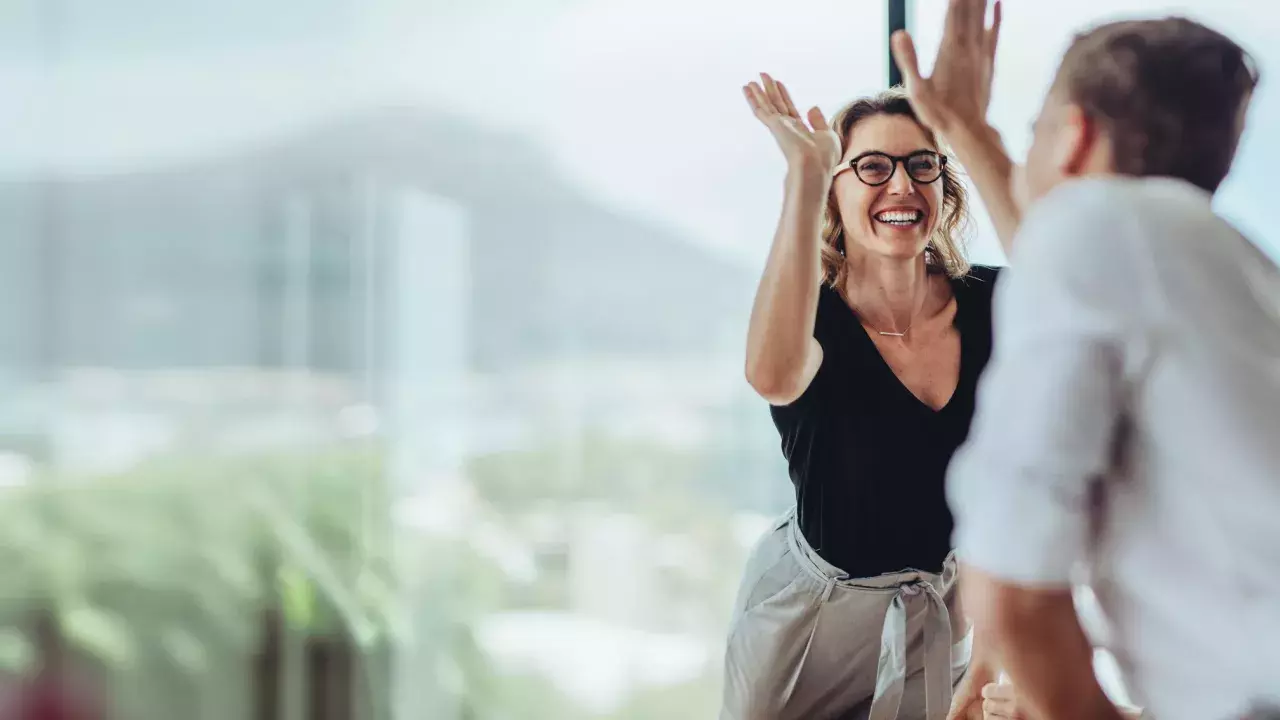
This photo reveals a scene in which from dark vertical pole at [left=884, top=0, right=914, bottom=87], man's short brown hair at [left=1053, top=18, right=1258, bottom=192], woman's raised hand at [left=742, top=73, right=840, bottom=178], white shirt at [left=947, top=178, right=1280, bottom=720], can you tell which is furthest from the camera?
dark vertical pole at [left=884, top=0, right=914, bottom=87]

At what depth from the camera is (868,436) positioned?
56.4 inches

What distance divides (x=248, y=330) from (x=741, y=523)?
132 cm

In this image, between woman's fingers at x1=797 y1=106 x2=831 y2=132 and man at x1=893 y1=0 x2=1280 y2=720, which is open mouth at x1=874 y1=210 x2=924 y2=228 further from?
man at x1=893 y1=0 x2=1280 y2=720

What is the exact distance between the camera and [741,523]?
7.82 ft

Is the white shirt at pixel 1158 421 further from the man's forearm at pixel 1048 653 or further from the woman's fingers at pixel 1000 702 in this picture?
the woman's fingers at pixel 1000 702

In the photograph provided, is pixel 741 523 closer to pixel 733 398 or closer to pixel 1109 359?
pixel 733 398

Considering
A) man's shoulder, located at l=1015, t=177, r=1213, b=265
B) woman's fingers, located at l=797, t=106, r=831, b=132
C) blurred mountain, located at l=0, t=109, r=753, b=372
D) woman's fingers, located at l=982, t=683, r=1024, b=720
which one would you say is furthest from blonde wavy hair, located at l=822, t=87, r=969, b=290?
blurred mountain, located at l=0, t=109, r=753, b=372

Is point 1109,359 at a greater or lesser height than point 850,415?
greater

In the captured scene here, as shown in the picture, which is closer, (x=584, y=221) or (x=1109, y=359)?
(x=1109, y=359)

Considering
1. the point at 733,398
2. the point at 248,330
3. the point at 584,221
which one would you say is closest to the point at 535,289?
the point at 584,221

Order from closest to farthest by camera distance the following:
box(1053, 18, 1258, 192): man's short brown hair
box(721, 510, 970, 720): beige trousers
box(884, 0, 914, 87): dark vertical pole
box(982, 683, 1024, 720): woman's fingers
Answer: box(1053, 18, 1258, 192): man's short brown hair < box(982, 683, 1024, 720): woman's fingers < box(721, 510, 970, 720): beige trousers < box(884, 0, 914, 87): dark vertical pole

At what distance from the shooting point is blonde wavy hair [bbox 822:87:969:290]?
4.91 feet

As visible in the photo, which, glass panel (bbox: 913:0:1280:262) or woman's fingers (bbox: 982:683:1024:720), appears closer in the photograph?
woman's fingers (bbox: 982:683:1024:720)

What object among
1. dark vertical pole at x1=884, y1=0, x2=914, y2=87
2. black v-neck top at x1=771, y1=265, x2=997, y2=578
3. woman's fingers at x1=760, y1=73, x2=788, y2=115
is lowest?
black v-neck top at x1=771, y1=265, x2=997, y2=578
